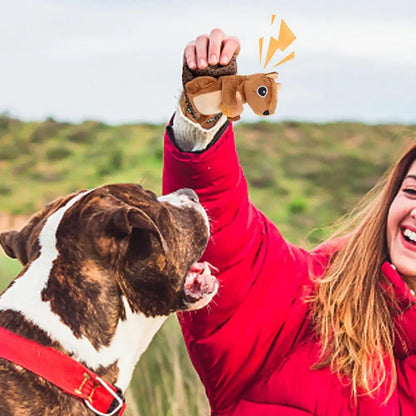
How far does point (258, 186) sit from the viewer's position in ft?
72.3

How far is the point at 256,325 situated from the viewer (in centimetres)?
306

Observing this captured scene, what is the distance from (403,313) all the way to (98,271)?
145 centimetres

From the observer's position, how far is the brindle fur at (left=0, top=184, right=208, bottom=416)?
7.64 ft

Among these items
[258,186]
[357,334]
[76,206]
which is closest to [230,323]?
[357,334]

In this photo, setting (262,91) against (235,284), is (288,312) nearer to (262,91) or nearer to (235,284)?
(235,284)

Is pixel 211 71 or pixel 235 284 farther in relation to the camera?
pixel 235 284

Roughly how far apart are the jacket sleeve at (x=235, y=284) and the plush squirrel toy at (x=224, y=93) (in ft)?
0.51

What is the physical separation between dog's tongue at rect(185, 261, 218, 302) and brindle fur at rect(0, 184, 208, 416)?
52 mm

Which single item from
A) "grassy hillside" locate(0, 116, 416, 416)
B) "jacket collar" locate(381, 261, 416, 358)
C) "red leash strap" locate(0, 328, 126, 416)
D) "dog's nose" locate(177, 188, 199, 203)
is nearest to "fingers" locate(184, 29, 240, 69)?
"dog's nose" locate(177, 188, 199, 203)

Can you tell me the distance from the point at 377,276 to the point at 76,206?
1536 mm

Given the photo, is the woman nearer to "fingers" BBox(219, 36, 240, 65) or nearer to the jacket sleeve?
the jacket sleeve

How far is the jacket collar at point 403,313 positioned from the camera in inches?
123

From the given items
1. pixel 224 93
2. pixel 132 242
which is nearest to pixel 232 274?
pixel 132 242

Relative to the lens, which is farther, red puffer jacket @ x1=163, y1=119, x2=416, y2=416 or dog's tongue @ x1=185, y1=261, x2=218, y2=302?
red puffer jacket @ x1=163, y1=119, x2=416, y2=416
